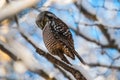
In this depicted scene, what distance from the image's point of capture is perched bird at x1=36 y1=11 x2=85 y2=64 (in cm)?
126

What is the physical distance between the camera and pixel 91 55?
1.45 m

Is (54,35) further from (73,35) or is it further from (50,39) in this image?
(73,35)

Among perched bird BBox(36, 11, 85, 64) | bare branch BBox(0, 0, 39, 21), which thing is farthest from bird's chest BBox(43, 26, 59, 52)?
bare branch BBox(0, 0, 39, 21)

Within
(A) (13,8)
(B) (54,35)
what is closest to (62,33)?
(B) (54,35)

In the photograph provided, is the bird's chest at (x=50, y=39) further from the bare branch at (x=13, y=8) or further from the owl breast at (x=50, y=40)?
the bare branch at (x=13, y=8)

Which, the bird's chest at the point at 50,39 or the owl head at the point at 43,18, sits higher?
the owl head at the point at 43,18

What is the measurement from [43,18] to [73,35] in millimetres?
185

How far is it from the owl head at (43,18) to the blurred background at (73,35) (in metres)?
0.02

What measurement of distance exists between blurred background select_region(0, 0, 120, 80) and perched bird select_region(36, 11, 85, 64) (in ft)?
0.10

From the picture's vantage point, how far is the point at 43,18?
1.27 meters

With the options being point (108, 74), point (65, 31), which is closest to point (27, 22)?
point (65, 31)

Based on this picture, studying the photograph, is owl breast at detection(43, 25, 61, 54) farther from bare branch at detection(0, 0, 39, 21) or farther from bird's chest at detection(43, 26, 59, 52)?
bare branch at detection(0, 0, 39, 21)

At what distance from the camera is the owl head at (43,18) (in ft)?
4.15

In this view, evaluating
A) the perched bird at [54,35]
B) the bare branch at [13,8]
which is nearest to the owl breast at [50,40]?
the perched bird at [54,35]
